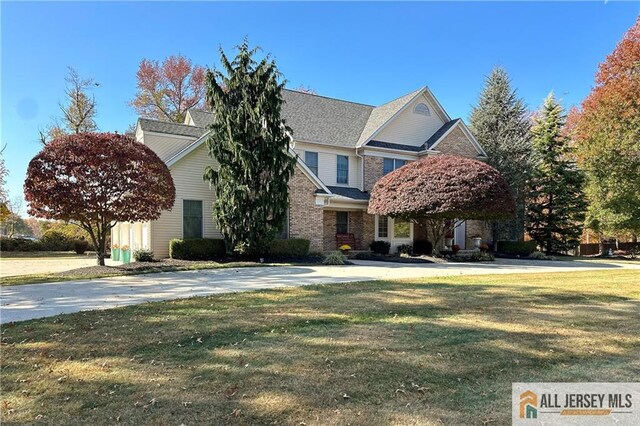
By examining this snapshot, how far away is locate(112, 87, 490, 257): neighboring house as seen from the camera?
16047 millimetres

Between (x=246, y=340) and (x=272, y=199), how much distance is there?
35.5 feet

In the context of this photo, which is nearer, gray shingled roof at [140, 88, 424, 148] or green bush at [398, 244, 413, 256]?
green bush at [398, 244, 413, 256]

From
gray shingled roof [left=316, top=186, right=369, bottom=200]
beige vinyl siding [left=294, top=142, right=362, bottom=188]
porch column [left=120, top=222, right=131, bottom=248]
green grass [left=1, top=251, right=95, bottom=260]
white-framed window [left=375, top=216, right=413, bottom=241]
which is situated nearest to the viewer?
porch column [left=120, top=222, right=131, bottom=248]

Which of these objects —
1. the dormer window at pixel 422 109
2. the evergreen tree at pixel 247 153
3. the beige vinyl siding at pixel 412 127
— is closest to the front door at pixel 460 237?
the beige vinyl siding at pixel 412 127

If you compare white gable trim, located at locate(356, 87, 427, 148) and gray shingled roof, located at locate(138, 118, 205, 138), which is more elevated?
white gable trim, located at locate(356, 87, 427, 148)

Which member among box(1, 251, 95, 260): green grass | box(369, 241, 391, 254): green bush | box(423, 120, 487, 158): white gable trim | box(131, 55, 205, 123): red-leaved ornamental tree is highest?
box(131, 55, 205, 123): red-leaved ornamental tree

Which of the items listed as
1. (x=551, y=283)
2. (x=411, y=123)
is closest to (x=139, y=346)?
(x=551, y=283)

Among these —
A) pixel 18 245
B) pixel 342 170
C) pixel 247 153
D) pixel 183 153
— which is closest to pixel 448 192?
pixel 342 170

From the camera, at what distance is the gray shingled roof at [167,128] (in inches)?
673

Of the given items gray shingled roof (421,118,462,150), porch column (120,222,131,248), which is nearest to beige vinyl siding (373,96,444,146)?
gray shingled roof (421,118,462,150)

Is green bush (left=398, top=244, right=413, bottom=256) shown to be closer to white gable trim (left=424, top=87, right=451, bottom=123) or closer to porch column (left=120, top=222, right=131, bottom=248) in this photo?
white gable trim (left=424, top=87, right=451, bottom=123)

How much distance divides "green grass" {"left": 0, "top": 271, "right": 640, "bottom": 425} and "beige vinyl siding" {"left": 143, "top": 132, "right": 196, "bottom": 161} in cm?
1209

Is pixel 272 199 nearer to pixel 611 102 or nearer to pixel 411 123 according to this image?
pixel 411 123

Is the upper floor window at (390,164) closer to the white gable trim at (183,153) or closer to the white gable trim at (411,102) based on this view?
the white gable trim at (411,102)
